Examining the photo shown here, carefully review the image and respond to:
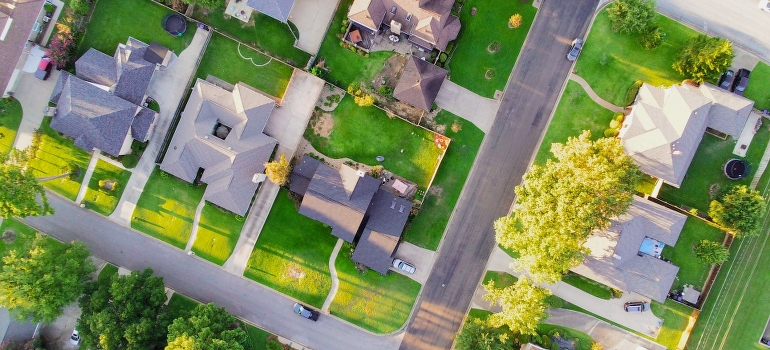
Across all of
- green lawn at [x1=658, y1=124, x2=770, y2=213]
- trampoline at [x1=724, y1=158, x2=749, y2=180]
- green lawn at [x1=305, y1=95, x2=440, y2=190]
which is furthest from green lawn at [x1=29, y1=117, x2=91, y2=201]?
trampoline at [x1=724, y1=158, x2=749, y2=180]

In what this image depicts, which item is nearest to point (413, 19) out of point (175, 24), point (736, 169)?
point (175, 24)

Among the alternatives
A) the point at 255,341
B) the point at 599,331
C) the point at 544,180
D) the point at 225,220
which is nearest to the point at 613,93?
the point at 544,180

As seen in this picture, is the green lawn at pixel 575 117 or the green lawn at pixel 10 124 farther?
the green lawn at pixel 10 124

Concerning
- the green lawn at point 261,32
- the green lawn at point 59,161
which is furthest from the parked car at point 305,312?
the green lawn at point 59,161

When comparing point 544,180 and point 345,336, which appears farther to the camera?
point 345,336

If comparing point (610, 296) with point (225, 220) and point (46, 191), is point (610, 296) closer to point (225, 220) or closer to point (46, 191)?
point (225, 220)

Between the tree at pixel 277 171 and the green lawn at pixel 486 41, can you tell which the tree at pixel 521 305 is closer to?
the green lawn at pixel 486 41

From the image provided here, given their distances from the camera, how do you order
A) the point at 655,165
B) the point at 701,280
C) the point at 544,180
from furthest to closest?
the point at 701,280 < the point at 655,165 < the point at 544,180
